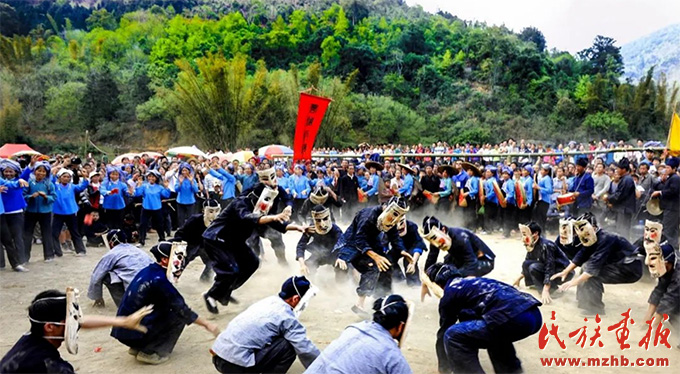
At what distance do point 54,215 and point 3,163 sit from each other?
4.63 ft

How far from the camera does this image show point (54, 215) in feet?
32.4

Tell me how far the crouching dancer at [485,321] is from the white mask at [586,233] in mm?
2442

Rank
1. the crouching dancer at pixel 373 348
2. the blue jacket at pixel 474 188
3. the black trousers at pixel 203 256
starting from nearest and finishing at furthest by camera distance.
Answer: the crouching dancer at pixel 373 348
the black trousers at pixel 203 256
the blue jacket at pixel 474 188

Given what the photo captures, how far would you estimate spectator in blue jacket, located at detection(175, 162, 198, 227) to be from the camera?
477 inches

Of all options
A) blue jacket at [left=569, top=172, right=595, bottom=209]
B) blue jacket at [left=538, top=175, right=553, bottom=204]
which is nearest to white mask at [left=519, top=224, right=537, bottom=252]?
blue jacket at [left=569, top=172, right=595, bottom=209]

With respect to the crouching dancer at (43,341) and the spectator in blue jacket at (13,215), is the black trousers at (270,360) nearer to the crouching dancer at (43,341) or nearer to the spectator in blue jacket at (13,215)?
the crouching dancer at (43,341)

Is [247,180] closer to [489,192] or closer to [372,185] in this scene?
[372,185]

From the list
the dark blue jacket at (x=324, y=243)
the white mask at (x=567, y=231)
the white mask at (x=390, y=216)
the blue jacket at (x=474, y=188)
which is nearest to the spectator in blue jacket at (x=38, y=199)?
the dark blue jacket at (x=324, y=243)

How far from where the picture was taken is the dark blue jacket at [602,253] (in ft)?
21.5

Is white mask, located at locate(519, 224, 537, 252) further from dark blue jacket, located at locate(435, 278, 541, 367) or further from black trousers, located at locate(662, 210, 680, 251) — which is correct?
black trousers, located at locate(662, 210, 680, 251)

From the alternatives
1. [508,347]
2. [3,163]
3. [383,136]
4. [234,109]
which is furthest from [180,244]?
[383,136]

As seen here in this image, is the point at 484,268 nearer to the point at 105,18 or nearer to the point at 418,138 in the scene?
the point at 418,138

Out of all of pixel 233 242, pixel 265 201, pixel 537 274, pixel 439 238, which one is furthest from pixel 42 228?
pixel 537 274

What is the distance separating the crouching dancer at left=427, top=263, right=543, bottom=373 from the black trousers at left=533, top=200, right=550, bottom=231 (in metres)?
8.14
